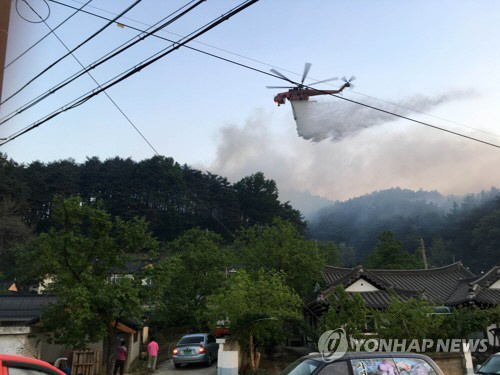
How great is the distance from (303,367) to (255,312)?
10.3m

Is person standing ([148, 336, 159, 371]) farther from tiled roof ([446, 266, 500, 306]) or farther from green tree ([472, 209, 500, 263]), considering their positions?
green tree ([472, 209, 500, 263])

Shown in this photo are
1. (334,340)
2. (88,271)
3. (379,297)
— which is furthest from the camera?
(379,297)

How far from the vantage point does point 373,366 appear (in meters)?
6.89

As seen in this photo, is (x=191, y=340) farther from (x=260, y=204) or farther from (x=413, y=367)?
(x=260, y=204)

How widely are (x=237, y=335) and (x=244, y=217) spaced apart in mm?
72192

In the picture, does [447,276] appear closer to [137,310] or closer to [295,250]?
[295,250]

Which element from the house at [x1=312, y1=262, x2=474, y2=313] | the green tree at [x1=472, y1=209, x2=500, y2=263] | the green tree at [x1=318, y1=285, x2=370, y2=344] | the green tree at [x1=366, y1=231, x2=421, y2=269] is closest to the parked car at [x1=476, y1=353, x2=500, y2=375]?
the green tree at [x1=318, y1=285, x2=370, y2=344]

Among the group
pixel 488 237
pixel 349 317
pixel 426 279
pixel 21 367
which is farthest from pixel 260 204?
pixel 21 367

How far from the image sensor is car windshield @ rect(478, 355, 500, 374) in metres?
10.1

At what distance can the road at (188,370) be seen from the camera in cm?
1808

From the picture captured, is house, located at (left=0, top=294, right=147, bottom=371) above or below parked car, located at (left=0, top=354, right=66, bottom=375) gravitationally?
above

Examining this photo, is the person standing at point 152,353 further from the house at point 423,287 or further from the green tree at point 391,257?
the green tree at point 391,257

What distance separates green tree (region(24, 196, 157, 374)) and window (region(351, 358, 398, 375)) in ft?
33.3

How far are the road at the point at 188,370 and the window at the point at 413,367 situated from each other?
40.9 ft
